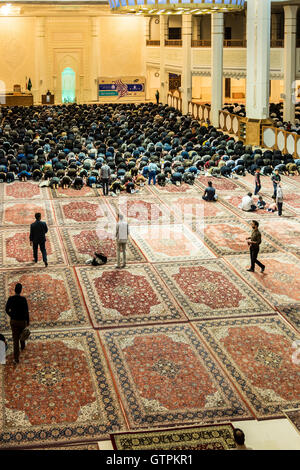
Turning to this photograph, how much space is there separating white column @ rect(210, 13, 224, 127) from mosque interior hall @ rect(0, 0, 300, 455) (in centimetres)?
6

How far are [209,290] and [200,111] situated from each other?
20713 millimetres

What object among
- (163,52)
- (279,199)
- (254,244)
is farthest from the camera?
(163,52)

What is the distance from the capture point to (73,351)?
8.27 m

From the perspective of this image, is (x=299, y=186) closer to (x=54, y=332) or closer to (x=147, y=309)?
(x=147, y=309)

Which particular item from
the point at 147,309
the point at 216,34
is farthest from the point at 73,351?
the point at 216,34

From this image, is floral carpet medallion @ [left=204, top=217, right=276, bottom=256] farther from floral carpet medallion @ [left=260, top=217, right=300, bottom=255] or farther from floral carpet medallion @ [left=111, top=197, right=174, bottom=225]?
floral carpet medallion @ [left=111, top=197, right=174, bottom=225]

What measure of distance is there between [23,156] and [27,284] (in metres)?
9.88

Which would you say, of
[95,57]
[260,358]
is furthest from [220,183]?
[95,57]

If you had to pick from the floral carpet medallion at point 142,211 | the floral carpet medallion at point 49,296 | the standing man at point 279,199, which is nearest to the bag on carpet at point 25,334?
the floral carpet medallion at point 49,296

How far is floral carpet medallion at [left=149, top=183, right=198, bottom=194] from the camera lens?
16859mm

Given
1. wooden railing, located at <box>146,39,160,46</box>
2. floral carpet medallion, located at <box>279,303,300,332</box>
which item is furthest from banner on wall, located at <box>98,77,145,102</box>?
floral carpet medallion, located at <box>279,303,300,332</box>

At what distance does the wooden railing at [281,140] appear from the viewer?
65.8 ft

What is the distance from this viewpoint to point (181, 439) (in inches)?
254

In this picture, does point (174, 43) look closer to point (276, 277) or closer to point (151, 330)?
point (276, 277)
